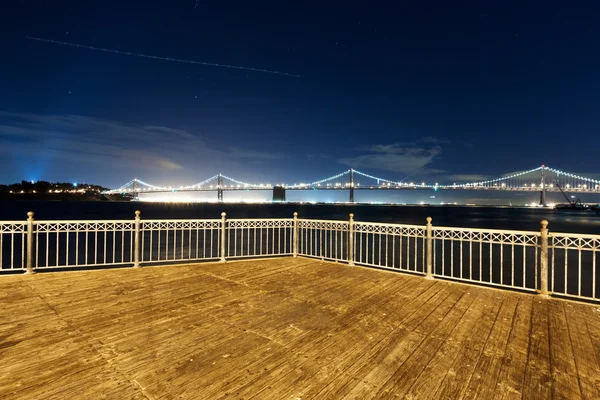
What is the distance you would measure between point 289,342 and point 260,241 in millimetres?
13519

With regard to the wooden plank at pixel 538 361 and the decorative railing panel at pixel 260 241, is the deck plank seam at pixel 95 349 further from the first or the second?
the wooden plank at pixel 538 361

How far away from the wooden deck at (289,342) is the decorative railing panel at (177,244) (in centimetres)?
148

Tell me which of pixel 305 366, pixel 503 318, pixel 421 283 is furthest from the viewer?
pixel 421 283

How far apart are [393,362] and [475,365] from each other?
83cm

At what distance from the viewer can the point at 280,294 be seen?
5.47 m

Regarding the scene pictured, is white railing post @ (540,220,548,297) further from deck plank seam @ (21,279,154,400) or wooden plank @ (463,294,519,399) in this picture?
deck plank seam @ (21,279,154,400)

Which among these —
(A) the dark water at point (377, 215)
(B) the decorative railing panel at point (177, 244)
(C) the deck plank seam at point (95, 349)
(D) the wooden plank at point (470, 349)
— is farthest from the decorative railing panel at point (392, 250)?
(A) the dark water at point (377, 215)

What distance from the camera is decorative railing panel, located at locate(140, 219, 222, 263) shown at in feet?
26.2

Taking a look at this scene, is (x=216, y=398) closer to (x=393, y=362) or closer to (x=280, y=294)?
(x=393, y=362)

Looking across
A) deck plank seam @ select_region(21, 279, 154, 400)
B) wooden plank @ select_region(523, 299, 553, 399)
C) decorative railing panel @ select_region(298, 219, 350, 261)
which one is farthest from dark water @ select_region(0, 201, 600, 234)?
deck plank seam @ select_region(21, 279, 154, 400)

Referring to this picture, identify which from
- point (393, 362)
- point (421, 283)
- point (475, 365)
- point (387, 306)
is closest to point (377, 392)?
point (393, 362)

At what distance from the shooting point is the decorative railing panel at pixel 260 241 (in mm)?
8883

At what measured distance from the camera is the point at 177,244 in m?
28.3

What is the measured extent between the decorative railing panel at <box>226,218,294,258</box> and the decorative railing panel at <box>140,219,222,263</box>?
77 cm
